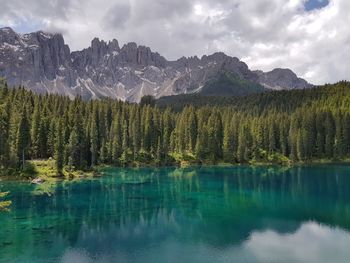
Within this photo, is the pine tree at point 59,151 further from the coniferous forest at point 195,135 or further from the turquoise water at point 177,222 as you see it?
the coniferous forest at point 195,135

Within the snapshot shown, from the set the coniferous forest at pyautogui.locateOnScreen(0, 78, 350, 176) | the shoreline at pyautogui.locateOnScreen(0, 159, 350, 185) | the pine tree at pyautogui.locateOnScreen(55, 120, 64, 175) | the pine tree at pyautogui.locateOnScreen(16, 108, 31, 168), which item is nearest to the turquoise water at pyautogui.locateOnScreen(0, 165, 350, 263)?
the shoreline at pyautogui.locateOnScreen(0, 159, 350, 185)

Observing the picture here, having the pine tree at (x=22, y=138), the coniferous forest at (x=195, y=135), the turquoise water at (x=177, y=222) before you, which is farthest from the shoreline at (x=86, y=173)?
the pine tree at (x=22, y=138)

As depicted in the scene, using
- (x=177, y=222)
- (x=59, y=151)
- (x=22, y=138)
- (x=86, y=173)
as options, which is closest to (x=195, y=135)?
(x=86, y=173)

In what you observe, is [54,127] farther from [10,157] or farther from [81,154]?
[10,157]

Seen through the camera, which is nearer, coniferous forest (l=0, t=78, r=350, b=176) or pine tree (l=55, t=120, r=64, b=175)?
pine tree (l=55, t=120, r=64, b=175)

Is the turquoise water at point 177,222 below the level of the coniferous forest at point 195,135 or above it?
below

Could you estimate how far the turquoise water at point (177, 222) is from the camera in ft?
157

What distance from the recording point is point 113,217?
6781 centimetres

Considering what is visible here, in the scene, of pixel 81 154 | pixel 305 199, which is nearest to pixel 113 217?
pixel 305 199

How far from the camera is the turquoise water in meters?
48.0

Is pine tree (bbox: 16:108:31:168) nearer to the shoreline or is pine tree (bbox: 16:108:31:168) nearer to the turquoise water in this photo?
the shoreline

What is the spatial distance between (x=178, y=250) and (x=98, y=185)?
2194 inches

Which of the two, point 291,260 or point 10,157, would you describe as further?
point 10,157

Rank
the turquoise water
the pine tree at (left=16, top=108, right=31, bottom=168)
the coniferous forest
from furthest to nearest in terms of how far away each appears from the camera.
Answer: the coniferous forest → the pine tree at (left=16, top=108, right=31, bottom=168) → the turquoise water
